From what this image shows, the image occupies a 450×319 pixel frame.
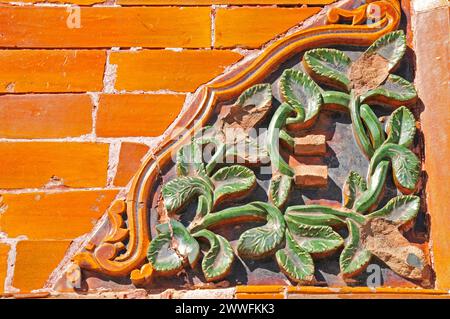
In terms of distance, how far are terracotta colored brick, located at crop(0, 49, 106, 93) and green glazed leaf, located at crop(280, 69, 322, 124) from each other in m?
0.55

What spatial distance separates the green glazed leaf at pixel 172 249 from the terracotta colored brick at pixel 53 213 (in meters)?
0.19

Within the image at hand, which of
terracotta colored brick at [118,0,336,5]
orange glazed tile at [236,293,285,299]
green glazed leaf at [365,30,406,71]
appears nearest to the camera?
orange glazed tile at [236,293,285,299]

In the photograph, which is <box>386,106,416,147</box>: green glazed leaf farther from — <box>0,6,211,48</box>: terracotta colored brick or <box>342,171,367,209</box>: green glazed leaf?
<box>0,6,211,48</box>: terracotta colored brick

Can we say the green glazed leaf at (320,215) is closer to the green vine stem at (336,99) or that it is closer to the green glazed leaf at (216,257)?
the green glazed leaf at (216,257)

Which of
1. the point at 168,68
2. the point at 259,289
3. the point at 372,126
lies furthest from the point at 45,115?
the point at 372,126

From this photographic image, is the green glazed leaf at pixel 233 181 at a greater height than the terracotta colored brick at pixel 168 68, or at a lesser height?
lesser

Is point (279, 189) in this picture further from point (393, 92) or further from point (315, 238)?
point (393, 92)

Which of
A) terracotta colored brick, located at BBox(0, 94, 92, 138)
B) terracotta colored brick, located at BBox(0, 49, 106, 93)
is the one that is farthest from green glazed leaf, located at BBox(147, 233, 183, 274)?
terracotta colored brick, located at BBox(0, 49, 106, 93)

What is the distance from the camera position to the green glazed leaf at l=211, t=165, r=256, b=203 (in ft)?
8.71

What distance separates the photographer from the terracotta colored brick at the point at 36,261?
102 inches

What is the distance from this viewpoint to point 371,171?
8.83 feet

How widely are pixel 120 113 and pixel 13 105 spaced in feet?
1.07

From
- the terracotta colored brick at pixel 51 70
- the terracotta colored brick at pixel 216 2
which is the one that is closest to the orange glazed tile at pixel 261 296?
the terracotta colored brick at pixel 51 70

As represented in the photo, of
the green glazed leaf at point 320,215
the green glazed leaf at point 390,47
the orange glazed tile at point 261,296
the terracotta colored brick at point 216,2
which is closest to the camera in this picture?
the orange glazed tile at point 261,296
